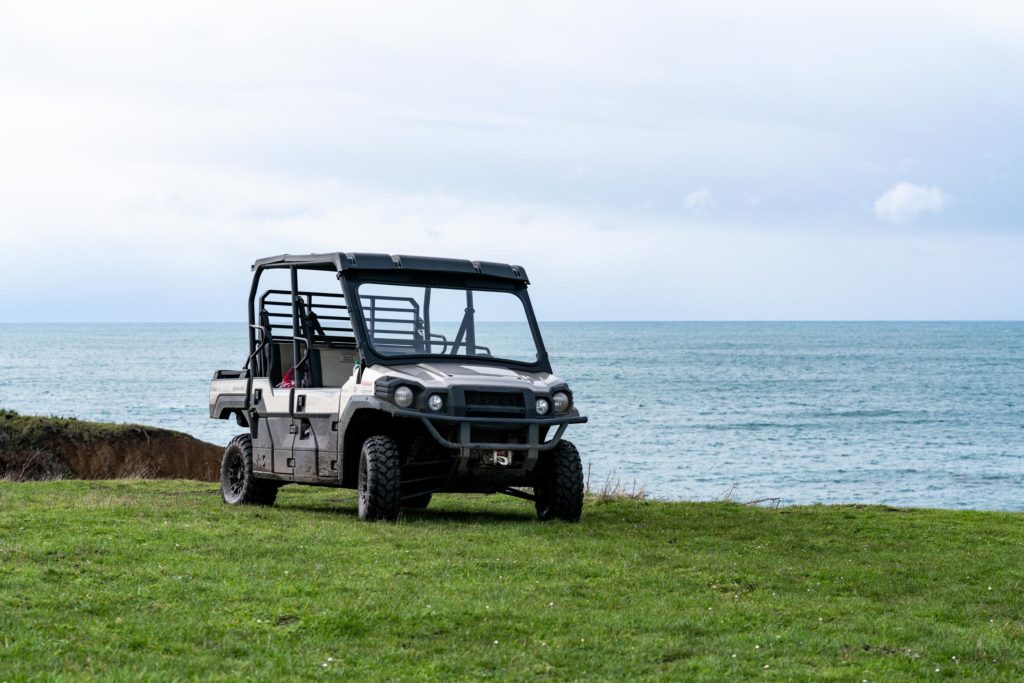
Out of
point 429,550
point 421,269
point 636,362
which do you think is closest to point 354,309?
point 421,269

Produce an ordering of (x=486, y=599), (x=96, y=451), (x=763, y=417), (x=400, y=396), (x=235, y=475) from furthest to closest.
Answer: (x=763, y=417)
(x=96, y=451)
(x=235, y=475)
(x=400, y=396)
(x=486, y=599)

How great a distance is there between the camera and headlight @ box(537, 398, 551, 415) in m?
14.6

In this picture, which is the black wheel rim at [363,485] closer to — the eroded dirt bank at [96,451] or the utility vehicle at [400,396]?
the utility vehicle at [400,396]

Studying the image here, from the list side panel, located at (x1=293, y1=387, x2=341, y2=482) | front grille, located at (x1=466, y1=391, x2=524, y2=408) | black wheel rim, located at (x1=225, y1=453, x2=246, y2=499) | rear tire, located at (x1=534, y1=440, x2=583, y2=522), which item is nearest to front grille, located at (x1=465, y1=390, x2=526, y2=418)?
front grille, located at (x1=466, y1=391, x2=524, y2=408)

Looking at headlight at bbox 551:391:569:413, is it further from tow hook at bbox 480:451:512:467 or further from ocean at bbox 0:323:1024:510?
ocean at bbox 0:323:1024:510

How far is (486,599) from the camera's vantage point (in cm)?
1005

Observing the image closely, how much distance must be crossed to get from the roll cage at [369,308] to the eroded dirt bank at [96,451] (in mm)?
13045

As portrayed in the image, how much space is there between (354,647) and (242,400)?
9099 millimetres

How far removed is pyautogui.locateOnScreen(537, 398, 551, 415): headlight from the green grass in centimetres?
133

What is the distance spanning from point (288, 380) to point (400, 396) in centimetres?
304

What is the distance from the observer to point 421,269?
614 inches

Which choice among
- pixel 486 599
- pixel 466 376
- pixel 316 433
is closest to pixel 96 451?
pixel 316 433

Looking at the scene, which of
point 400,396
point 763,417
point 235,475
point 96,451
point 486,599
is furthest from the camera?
point 763,417

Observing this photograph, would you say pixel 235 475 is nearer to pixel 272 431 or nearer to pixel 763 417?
pixel 272 431
